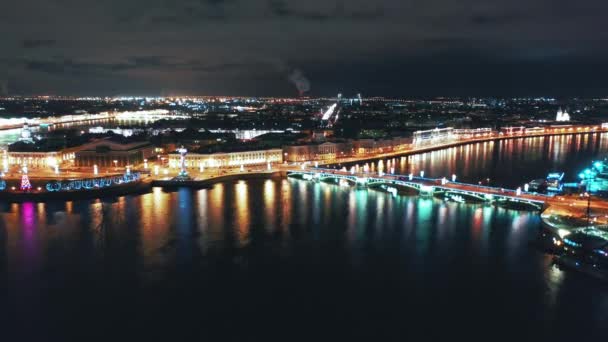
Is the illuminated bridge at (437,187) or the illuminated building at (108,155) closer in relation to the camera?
the illuminated bridge at (437,187)

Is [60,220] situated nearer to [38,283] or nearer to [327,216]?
[38,283]

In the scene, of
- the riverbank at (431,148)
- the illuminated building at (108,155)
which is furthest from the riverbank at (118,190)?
the riverbank at (431,148)

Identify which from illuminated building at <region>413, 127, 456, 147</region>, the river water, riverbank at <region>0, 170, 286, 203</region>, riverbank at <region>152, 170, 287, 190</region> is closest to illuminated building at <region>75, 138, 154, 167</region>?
riverbank at <region>0, 170, 286, 203</region>

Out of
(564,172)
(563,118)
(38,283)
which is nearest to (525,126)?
(563,118)

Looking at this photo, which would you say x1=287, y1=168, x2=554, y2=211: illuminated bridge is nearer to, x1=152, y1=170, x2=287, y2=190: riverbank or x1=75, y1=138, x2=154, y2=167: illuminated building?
x1=152, y1=170, x2=287, y2=190: riverbank

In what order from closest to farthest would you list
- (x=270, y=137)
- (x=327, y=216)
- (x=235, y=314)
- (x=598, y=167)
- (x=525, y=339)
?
(x=525, y=339), (x=235, y=314), (x=327, y=216), (x=598, y=167), (x=270, y=137)

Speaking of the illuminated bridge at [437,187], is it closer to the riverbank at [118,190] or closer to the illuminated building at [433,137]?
the riverbank at [118,190]
